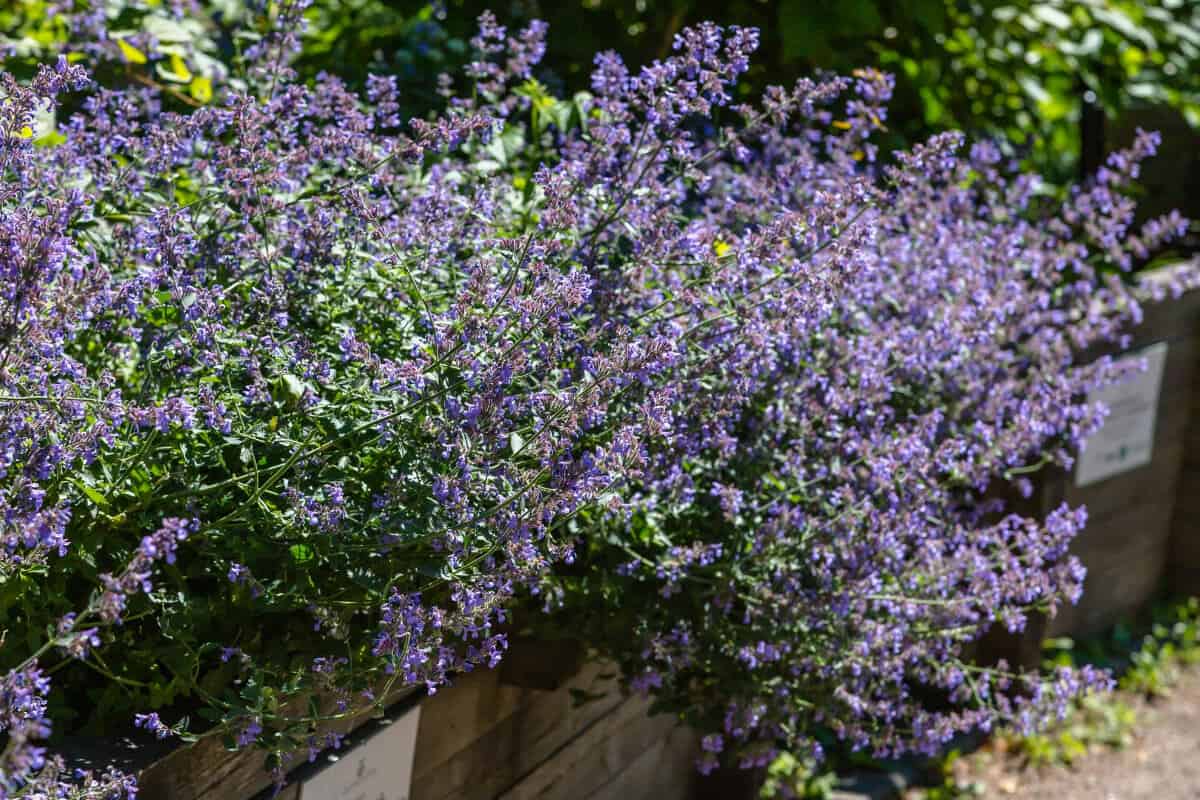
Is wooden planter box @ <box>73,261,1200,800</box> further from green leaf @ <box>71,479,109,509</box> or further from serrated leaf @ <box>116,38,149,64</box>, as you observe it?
serrated leaf @ <box>116,38,149,64</box>

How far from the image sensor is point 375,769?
2111 millimetres

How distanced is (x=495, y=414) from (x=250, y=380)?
1.31 ft

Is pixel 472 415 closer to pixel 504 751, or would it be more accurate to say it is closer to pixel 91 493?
pixel 91 493

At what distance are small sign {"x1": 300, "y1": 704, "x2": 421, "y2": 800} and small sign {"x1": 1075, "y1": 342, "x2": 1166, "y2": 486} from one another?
2661 mm

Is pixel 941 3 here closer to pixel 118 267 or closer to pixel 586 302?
pixel 586 302

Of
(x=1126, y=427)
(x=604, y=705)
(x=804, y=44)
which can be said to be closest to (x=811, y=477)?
(x=604, y=705)

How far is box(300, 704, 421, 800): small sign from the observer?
79.1 inches

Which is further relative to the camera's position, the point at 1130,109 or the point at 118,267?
the point at 1130,109

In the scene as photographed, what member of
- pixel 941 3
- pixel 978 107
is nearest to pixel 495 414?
pixel 941 3

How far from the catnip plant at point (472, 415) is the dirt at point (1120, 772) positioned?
1.52 meters

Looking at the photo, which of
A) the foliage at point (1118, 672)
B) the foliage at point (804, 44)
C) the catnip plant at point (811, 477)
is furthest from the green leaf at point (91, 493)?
the foliage at point (1118, 672)

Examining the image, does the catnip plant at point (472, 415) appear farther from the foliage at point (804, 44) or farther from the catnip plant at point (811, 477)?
the foliage at point (804, 44)

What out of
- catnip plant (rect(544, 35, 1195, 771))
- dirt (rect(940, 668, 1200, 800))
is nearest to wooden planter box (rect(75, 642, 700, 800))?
catnip plant (rect(544, 35, 1195, 771))

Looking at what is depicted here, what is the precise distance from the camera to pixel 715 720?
2514mm
